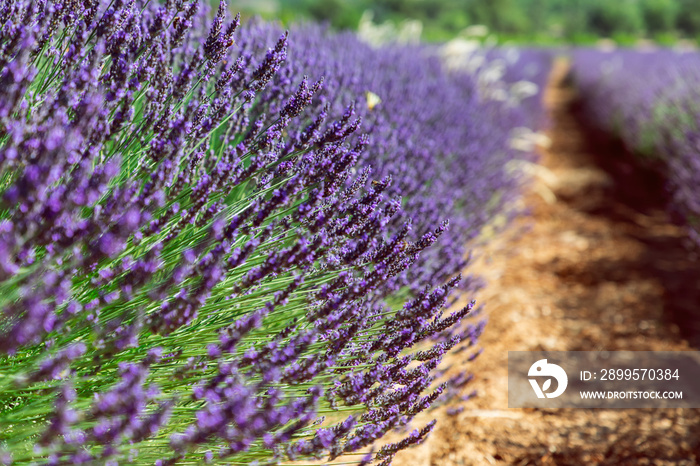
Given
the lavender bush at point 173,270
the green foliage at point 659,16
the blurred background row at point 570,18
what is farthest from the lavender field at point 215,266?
the green foliage at point 659,16

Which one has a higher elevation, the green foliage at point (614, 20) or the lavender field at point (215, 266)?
the green foliage at point (614, 20)

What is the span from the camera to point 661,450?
2.14m

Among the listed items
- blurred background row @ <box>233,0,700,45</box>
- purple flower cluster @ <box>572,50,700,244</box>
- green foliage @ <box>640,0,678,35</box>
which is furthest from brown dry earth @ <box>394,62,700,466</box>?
green foliage @ <box>640,0,678,35</box>

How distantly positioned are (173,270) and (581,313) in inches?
117

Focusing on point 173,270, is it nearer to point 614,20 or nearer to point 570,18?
point 614,20

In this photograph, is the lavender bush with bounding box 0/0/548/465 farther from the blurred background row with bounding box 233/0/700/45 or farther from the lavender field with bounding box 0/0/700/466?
the blurred background row with bounding box 233/0/700/45

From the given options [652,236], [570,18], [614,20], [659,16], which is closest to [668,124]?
[652,236]

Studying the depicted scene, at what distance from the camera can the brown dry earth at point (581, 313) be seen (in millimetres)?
2170

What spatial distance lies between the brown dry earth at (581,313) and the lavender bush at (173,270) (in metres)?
0.90

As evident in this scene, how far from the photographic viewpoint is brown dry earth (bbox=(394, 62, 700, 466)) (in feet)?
7.12

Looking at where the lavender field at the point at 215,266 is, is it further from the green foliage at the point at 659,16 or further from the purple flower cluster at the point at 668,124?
the green foliage at the point at 659,16

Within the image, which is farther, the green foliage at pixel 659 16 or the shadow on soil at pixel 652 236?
the green foliage at pixel 659 16

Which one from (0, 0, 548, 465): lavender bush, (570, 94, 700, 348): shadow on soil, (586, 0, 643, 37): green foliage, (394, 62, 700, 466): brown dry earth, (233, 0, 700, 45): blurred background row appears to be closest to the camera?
(0, 0, 548, 465): lavender bush

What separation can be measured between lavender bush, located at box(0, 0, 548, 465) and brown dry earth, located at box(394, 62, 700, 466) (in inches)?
35.3
